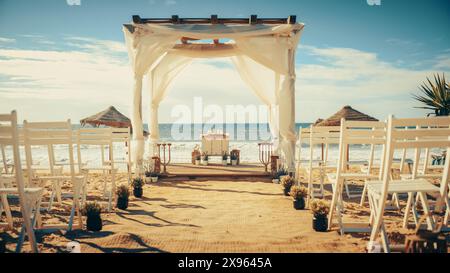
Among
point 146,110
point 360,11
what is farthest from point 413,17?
point 146,110

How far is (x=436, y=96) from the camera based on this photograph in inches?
285

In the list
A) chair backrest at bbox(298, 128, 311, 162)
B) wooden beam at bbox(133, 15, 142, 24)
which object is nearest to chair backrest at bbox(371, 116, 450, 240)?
chair backrest at bbox(298, 128, 311, 162)

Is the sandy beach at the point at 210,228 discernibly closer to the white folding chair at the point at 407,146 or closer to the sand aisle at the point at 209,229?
the sand aisle at the point at 209,229

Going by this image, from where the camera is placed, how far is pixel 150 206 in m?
4.94

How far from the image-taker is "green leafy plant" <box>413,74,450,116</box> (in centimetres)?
703

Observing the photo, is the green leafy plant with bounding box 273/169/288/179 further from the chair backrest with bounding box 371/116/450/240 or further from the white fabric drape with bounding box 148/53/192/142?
the chair backrest with bounding box 371/116/450/240

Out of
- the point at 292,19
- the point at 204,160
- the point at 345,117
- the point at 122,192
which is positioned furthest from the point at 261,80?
the point at 122,192

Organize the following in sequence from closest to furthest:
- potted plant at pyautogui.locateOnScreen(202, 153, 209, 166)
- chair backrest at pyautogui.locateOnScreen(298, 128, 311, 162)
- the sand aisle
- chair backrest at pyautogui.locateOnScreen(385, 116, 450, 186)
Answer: chair backrest at pyautogui.locateOnScreen(385, 116, 450, 186) → the sand aisle → chair backrest at pyautogui.locateOnScreen(298, 128, 311, 162) → potted plant at pyautogui.locateOnScreen(202, 153, 209, 166)

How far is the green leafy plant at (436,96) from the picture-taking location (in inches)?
277

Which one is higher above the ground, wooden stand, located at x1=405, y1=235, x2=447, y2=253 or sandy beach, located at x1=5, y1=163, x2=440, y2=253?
wooden stand, located at x1=405, y1=235, x2=447, y2=253

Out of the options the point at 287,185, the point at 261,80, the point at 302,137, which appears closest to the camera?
the point at 302,137

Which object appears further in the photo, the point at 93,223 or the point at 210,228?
the point at 210,228

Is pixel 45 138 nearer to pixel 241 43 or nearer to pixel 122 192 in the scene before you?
pixel 122 192
